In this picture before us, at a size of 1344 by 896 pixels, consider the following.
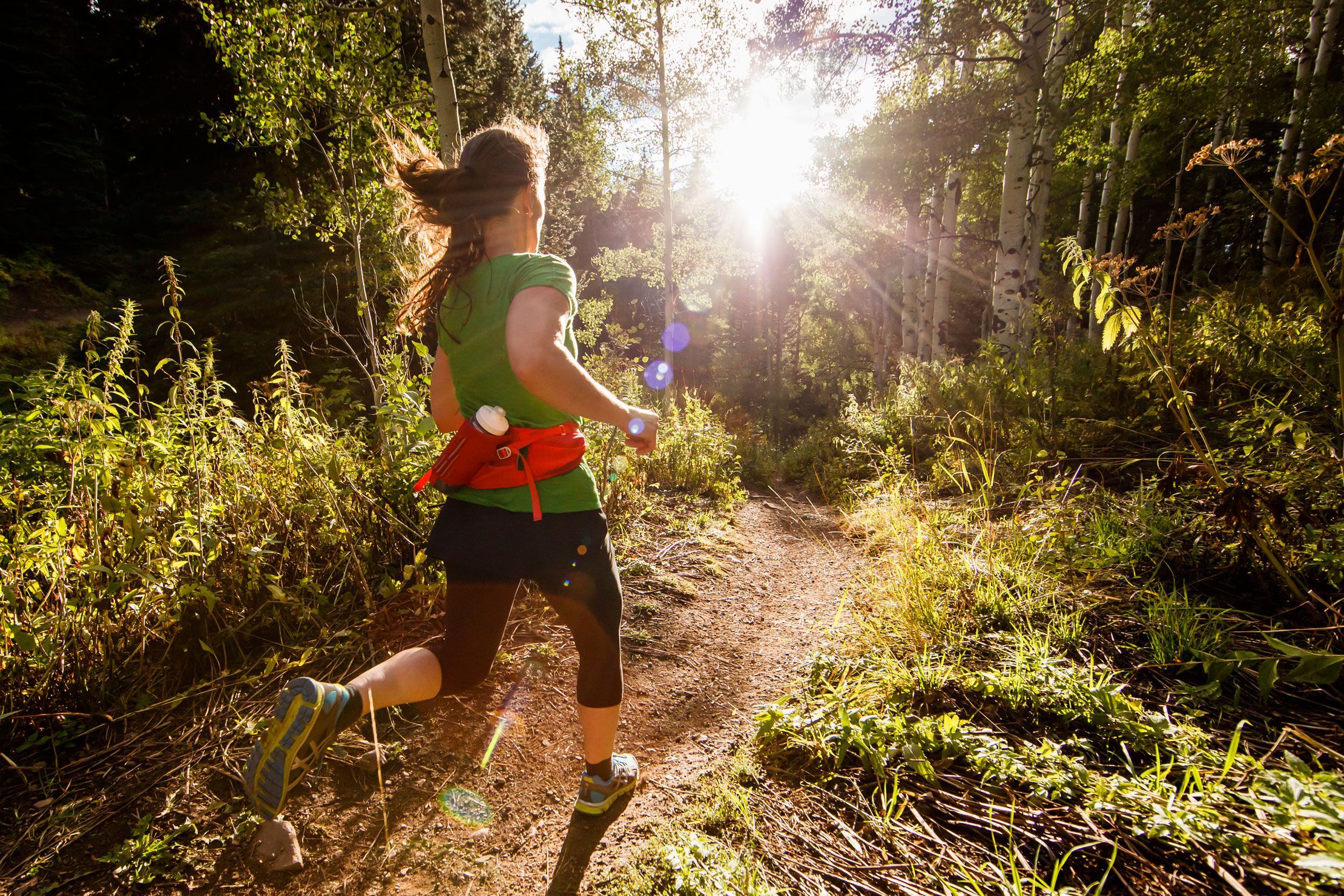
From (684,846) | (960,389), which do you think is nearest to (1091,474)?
(960,389)

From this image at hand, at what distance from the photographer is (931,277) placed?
45.2ft

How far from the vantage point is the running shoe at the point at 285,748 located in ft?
4.59

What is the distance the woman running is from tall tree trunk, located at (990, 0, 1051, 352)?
701 cm

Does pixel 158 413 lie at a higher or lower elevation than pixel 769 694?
higher

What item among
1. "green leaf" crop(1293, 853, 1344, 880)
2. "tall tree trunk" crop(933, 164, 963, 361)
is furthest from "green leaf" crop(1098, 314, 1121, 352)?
"tall tree trunk" crop(933, 164, 963, 361)

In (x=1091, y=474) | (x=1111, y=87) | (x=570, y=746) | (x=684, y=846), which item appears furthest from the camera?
(x=1111, y=87)

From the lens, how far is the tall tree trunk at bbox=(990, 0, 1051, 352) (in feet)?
21.9

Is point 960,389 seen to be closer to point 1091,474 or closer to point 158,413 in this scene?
point 1091,474

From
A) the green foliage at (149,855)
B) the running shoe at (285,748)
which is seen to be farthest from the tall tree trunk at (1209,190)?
the green foliage at (149,855)

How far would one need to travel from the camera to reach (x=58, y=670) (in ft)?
6.66

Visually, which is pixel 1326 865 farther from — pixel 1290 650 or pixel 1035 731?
pixel 1035 731

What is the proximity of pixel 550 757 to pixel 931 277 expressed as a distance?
1474 centimetres

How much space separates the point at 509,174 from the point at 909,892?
235 cm

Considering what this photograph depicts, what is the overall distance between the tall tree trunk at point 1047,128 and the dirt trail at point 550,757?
5814mm
